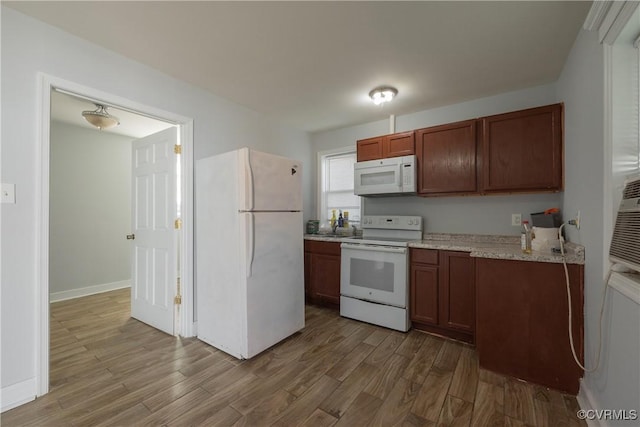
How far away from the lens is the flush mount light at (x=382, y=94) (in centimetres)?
268

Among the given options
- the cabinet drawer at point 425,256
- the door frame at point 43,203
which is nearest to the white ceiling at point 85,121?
the door frame at point 43,203

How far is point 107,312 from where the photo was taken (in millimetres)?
3217

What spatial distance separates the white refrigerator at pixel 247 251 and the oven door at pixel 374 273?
1.98 ft

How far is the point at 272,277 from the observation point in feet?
7.72

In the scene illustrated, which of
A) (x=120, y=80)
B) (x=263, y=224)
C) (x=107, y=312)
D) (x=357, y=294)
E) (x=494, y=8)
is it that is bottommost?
(x=107, y=312)

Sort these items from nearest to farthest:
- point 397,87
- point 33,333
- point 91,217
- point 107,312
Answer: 1. point 33,333
2. point 397,87
3. point 107,312
4. point 91,217

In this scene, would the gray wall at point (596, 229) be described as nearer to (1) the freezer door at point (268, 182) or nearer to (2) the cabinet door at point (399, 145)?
(2) the cabinet door at point (399, 145)

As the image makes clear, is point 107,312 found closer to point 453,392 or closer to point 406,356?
point 406,356

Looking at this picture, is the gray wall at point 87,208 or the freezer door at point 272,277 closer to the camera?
the freezer door at point 272,277

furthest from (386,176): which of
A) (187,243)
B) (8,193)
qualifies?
(8,193)

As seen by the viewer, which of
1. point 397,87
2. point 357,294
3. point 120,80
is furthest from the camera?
point 357,294

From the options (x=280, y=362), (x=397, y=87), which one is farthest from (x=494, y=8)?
(x=280, y=362)

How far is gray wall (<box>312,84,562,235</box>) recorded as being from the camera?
2.60 m

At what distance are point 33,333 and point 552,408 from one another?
10.8 feet
